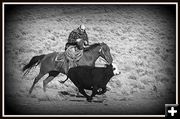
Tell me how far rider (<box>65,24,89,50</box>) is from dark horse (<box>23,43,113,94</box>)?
116mm

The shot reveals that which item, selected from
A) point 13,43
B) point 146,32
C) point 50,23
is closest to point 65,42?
point 50,23

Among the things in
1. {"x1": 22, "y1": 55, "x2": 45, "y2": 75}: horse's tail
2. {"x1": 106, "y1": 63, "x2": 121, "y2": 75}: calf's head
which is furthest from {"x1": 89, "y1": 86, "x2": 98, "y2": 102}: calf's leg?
{"x1": 22, "y1": 55, "x2": 45, "y2": 75}: horse's tail

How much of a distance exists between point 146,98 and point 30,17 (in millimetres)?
1584

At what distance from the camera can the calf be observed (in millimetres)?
4488

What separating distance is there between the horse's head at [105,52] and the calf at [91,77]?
0.22 feet

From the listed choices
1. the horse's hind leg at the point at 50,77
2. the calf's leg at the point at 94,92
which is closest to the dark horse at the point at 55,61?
the horse's hind leg at the point at 50,77

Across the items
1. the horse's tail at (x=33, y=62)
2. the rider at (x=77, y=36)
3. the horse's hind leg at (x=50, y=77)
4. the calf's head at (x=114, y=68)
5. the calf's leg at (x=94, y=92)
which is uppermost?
the rider at (x=77, y=36)

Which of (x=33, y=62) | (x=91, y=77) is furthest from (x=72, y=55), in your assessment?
(x=33, y=62)

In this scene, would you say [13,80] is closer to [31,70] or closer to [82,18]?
[31,70]

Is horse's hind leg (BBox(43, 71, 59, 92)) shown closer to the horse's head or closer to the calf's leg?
the calf's leg

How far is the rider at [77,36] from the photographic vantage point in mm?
4520

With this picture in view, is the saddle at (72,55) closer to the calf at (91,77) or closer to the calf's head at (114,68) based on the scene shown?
the calf at (91,77)

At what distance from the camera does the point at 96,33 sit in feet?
14.9

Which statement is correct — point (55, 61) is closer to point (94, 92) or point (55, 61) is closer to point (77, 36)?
point (77, 36)
